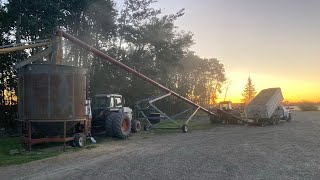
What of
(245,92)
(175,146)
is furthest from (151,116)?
(245,92)

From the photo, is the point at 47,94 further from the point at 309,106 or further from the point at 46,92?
the point at 309,106

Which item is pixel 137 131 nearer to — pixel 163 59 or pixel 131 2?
pixel 163 59

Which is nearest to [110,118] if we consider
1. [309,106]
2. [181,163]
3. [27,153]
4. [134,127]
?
[134,127]

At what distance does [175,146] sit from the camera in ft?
58.7

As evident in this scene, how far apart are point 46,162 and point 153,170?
435cm

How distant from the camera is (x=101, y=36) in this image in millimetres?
37812

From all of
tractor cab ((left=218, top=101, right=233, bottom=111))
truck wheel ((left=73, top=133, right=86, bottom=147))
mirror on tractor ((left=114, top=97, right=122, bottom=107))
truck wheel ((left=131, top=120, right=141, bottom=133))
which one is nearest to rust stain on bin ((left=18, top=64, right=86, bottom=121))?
truck wheel ((left=73, top=133, right=86, bottom=147))

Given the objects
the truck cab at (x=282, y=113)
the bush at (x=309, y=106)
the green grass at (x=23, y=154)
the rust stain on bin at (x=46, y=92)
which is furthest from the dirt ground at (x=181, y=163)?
the bush at (x=309, y=106)

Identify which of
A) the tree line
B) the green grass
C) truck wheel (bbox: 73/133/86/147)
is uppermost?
the tree line

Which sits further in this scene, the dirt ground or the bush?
the bush

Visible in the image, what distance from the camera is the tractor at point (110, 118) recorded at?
68.0 feet

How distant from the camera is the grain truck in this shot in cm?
3200

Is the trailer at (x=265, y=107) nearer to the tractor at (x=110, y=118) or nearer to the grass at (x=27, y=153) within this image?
the tractor at (x=110, y=118)

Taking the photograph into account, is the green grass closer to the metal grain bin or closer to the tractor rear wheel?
the metal grain bin
